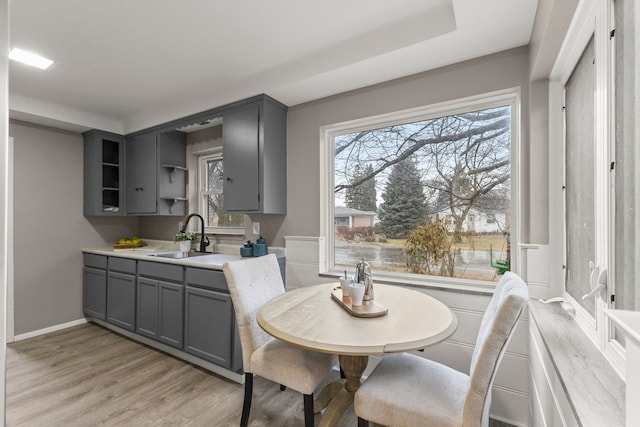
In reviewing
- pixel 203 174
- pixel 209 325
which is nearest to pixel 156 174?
pixel 203 174

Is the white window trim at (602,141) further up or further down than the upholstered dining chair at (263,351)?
further up

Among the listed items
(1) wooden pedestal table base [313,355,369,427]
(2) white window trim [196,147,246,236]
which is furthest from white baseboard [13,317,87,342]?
(1) wooden pedestal table base [313,355,369,427]

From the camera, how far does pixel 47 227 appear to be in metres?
3.33

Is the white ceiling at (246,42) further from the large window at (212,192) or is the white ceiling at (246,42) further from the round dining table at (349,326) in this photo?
the round dining table at (349,326)

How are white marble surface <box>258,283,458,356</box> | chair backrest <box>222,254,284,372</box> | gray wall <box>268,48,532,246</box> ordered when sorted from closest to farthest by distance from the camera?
1. white marble surface <box>258,283,458,356</box>
2. chair backrest <box>222,254,284,372</box>
3. gray wall <box>268,48,532,246</box>

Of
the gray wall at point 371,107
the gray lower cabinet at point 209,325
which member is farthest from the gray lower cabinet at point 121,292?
the gray wall at point 371,107

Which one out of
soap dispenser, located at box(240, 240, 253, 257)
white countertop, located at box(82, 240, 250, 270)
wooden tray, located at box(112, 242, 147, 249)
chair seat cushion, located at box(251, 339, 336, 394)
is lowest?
chair seat cushion, located at box(251, 339, 336, 394)

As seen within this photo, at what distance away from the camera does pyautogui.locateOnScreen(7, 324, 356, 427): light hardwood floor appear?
187cm

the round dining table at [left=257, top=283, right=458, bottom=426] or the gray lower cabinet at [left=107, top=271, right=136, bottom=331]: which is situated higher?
the round dining table at [left=257, top=283, right=458, bottom=426]

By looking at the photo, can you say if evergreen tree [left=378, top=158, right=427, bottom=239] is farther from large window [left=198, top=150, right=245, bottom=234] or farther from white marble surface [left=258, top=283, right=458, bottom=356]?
large window [left=198, top=150, right=245, bottom=234]

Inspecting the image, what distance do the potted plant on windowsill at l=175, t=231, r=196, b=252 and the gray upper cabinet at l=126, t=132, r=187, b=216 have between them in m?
0.36

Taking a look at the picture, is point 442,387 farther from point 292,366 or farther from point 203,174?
point 203,174

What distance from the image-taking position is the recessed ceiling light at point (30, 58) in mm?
2148

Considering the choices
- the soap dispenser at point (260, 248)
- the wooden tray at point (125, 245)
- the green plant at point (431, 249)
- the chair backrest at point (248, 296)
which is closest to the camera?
the chair backrest at point (248, 296)
